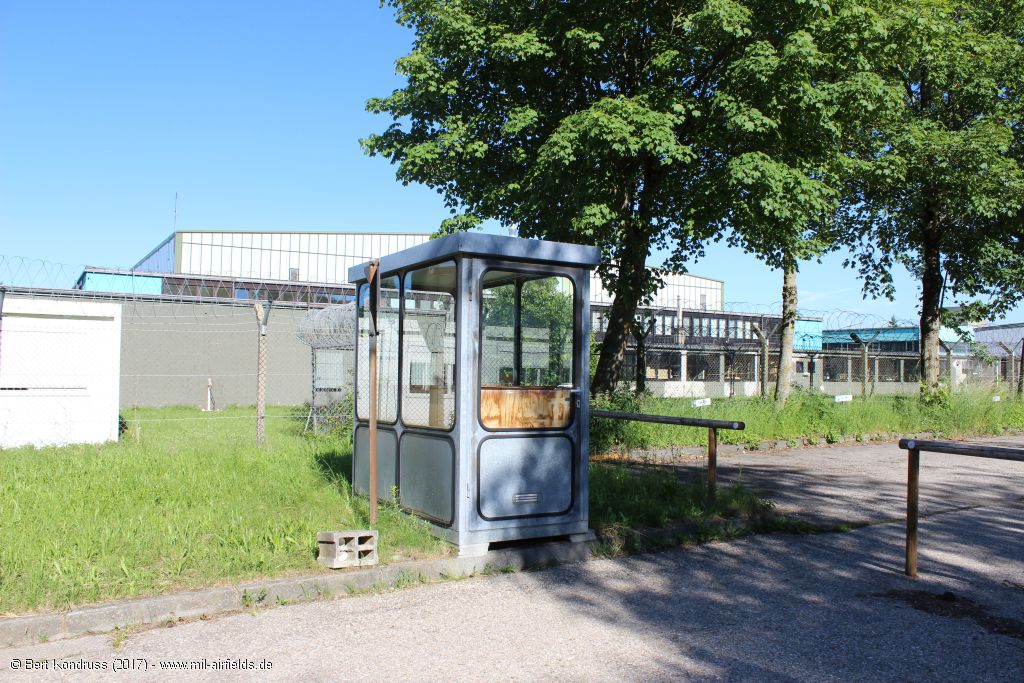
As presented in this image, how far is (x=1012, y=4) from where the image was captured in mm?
19781

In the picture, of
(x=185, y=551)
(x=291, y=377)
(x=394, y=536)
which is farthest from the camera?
(x=291, y=377)

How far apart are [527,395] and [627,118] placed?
6.94 meters

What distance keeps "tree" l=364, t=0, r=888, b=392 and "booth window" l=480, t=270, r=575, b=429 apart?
5.29 metres

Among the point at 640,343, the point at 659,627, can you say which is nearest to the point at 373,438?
the point at 659,627

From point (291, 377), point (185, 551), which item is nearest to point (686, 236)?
point (185, 551)

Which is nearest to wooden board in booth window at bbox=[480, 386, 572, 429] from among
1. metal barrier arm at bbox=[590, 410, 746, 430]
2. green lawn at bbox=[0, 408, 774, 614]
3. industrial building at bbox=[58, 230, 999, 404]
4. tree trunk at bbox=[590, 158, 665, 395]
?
green lawn at bbox=[0, 408, 774, 614]

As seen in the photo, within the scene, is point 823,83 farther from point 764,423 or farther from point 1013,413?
point 1013,413

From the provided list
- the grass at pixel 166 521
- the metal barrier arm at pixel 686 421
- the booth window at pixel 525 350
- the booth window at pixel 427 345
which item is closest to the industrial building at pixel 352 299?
the metal barrier arm at pixel 686 421

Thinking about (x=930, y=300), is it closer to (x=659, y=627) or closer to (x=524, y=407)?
(x=524, y=407)

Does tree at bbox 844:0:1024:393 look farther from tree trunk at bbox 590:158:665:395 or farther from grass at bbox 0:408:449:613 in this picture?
grass at bbox 0:408:449:613

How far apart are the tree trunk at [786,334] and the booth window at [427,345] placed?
11551mm

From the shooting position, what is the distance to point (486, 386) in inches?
261

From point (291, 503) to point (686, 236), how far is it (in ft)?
30.3

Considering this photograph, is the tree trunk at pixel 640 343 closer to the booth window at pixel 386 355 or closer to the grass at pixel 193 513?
the grass at pixel 193 513
